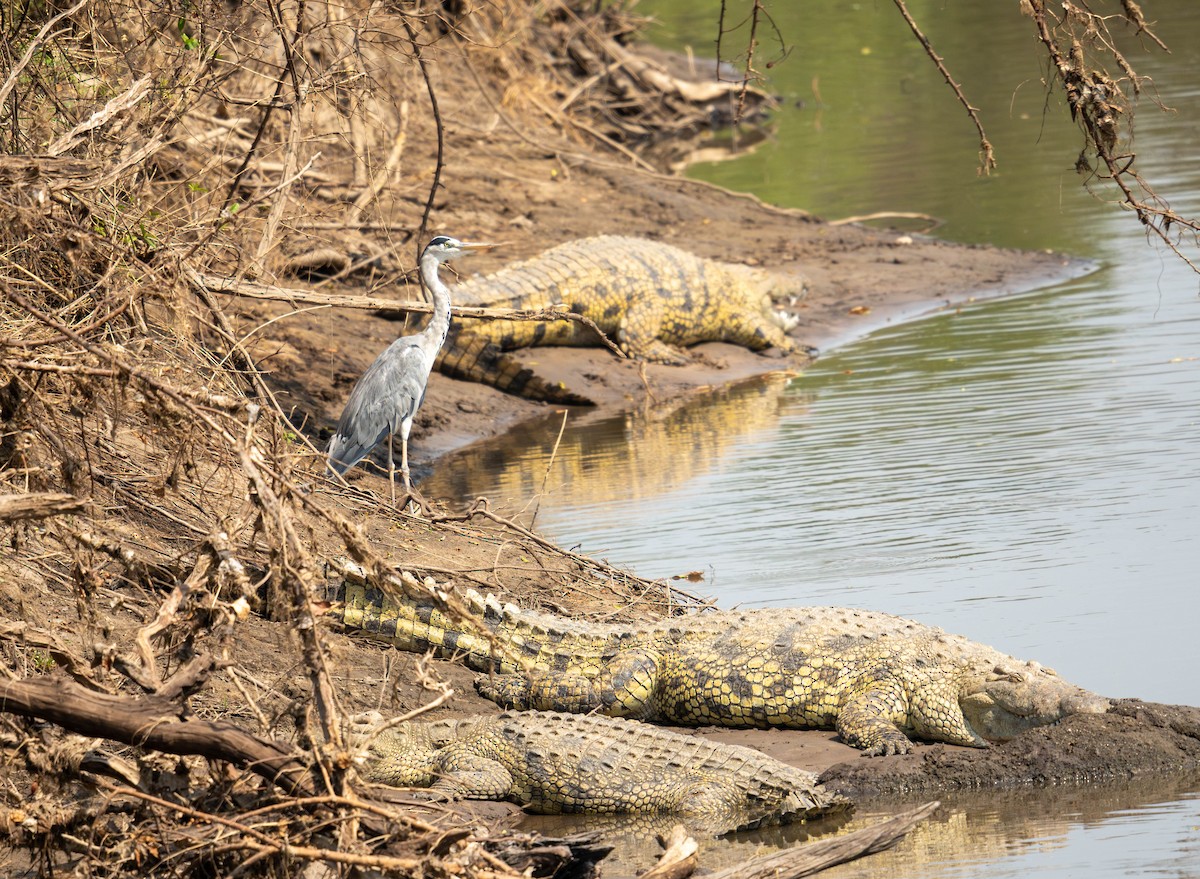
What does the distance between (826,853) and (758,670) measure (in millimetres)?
1851

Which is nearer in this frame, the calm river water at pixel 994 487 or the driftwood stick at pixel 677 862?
the driftwood stick at pixel 677 862

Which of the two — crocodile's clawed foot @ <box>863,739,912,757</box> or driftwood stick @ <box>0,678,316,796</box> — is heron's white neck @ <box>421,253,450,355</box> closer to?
crocodile's clawed foot @ <box>863,739,912,757</box>

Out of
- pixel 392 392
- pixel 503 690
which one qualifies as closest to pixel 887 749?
pixel 503 690

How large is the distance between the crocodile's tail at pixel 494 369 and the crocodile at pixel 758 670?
6612mm

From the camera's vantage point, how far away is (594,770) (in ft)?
19.4

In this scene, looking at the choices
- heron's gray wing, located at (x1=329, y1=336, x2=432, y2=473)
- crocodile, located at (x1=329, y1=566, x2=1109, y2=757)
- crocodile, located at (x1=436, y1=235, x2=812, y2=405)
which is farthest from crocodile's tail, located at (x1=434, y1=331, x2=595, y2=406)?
crocodile, located at (x1=329, y1=566, x2=1109, y2=757)

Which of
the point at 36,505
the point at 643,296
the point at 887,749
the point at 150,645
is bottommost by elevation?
the point at 643,296

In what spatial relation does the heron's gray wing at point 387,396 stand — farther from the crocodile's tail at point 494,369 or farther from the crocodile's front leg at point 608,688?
the crocodile's tail at point 494,369

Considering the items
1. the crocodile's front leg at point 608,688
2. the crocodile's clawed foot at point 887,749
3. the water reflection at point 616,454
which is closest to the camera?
the crocodile's clawed foot at point 887,749

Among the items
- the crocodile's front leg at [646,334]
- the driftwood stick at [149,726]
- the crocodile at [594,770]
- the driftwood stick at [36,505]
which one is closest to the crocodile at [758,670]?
the crocodile at [594,770]

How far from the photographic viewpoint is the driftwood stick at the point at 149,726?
4293mm

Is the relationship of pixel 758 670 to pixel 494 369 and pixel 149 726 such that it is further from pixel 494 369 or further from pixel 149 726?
pixel 494 369

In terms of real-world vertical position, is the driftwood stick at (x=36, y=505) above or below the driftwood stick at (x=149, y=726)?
above

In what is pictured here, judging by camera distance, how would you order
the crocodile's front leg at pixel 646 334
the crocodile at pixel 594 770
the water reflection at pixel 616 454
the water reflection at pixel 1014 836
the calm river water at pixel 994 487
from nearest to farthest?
the water reflection at pixel 1014 836 < the calm river water at pixel 994 487 < the crocodile at pixel 594 770 < the water reflection at pixel 616 454 < the crocodile's front leg at pixel 646 334
